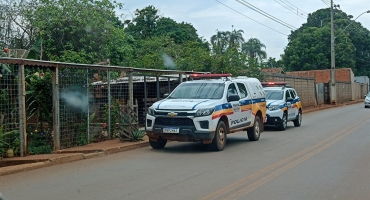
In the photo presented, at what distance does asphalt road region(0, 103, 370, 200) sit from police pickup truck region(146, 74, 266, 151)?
1.60 ft

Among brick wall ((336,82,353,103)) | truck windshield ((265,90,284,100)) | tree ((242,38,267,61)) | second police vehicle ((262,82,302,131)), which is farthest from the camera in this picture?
tree ((242,38,267,61))

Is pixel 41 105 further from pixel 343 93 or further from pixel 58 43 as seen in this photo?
pixel 343 93

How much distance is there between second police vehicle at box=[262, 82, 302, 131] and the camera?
63.3 feet

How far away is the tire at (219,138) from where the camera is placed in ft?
41.8

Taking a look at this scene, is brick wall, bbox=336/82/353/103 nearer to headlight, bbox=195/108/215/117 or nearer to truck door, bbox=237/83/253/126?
truck door, bbox=237/83/253/126

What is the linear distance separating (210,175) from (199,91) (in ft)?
16.4

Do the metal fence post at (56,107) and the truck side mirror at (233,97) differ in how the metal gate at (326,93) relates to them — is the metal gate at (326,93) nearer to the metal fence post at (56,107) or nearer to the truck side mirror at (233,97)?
the truck side mirror at (233,97)

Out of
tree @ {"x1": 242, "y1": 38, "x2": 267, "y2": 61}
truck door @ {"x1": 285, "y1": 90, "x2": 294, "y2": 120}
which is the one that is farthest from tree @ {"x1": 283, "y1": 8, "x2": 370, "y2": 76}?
truck door @ {"x1": 285, "y1": 90, "x2": 294, "y2": 120}

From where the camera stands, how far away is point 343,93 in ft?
173

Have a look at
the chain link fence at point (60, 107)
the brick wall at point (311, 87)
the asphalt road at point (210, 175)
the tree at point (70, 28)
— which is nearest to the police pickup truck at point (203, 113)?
the asphalt road at point (210, 175)

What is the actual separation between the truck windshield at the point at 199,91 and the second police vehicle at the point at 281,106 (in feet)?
19.4

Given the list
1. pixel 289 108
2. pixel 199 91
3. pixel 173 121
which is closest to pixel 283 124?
pixel 289 108

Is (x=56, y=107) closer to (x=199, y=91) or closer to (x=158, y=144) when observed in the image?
(x=158, y=144)

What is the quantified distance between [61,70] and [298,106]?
1220 cm
